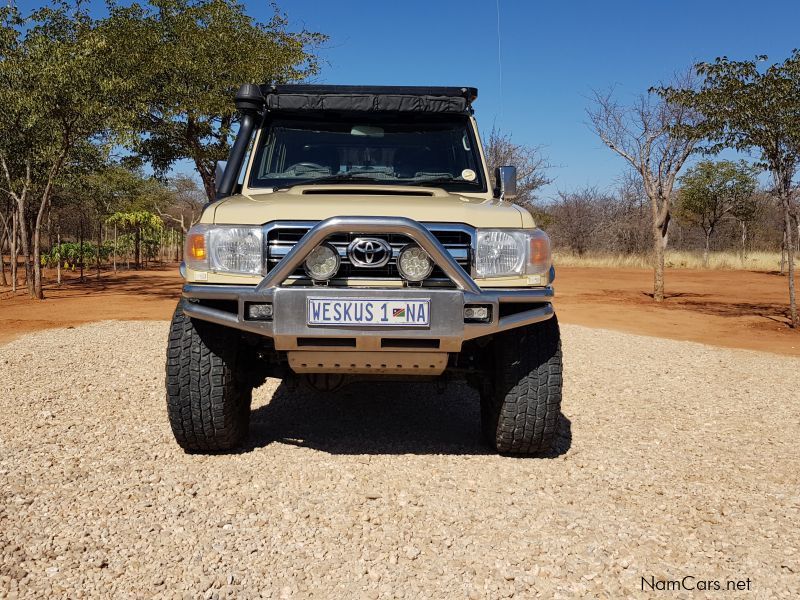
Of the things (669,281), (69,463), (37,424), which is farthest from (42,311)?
(669,281)

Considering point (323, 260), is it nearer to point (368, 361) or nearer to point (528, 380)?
point (368, 361)

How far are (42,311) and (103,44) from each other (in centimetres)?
494

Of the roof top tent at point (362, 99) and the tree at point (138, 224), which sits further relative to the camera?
the tree at point (138, 224)

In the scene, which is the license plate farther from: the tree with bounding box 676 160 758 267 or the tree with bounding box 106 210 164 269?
the tree with bounding box 676 160 758 267

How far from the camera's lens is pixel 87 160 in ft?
55.8

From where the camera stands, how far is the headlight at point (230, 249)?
10.8 feet

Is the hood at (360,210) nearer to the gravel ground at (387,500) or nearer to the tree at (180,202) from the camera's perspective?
the gravel ground at (387,500)

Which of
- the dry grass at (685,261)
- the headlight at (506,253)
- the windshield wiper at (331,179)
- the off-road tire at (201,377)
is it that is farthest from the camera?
the dry grass at (685,261)

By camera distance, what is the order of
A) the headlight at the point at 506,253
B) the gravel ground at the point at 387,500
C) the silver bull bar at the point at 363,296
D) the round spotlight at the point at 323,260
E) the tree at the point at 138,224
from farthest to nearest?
1. the tree at the point at 138,224
2. the headlight at the point at 506,253
3. the round spotlight at the point at 323,260
4. the silver bull bar at the point at 363,296
5. the gravel ground at the point at 387,500

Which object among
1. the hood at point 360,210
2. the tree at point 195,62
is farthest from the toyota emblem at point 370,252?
the tree at point 195,62

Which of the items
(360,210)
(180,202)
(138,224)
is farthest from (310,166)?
(180,202)

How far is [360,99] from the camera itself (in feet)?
14.4

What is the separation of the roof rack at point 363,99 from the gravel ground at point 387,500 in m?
2.08

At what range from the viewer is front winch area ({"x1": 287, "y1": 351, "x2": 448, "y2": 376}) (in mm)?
3338
